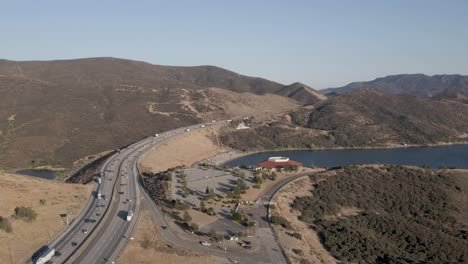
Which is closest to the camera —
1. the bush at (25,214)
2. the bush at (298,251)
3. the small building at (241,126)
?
the bush at (298,251)

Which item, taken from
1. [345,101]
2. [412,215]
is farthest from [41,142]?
[345,101]

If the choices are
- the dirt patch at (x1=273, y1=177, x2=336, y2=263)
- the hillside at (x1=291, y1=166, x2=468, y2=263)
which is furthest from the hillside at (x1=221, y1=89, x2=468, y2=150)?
the dirt patch at (x1=273, y1=177, x2=336, y2=263)

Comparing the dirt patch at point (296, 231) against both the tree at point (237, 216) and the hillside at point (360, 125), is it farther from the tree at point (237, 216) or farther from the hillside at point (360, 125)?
the hillside at point (360, 125)

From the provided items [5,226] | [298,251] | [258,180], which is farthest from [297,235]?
[5,226]

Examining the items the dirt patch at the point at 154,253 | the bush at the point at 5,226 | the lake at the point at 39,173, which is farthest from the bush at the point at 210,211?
the lake at the point at 39,173

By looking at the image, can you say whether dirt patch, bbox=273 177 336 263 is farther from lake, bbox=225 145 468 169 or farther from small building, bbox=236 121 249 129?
small building, bbox=236 121 249 129

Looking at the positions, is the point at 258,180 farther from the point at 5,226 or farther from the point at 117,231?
the point at 5,226
